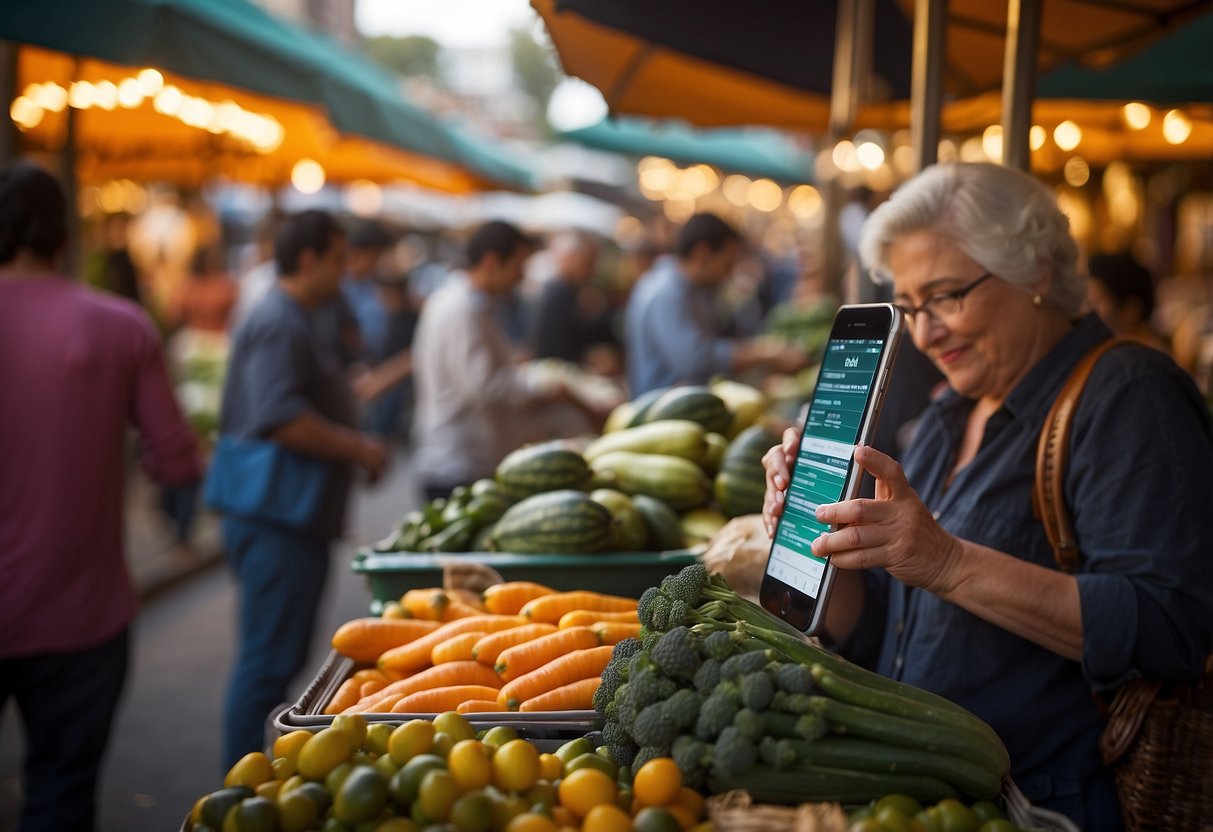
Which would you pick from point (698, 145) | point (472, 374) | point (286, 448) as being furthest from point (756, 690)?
point (698, 145)

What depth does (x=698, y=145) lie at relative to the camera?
14250mm

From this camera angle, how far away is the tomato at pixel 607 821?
1.69 m

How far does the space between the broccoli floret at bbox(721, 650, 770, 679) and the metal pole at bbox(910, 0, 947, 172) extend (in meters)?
2.35

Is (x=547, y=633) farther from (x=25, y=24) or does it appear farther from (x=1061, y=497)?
(x=25, y=24)

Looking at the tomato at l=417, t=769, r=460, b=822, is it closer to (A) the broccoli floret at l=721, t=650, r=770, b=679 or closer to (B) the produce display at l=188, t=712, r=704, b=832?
(B) the produce display at l=188, t=712, r=704, b=832

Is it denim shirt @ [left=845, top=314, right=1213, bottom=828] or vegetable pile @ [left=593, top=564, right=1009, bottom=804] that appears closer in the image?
vegetable pile @ [left=593, top=564, right=1009, bottom=804]

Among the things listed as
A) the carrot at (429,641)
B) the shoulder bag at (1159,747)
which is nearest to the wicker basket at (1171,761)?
the shoulder bag at (1159,747)

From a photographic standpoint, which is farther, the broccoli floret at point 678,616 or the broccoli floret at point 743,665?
the broccoli floret at point 678,616

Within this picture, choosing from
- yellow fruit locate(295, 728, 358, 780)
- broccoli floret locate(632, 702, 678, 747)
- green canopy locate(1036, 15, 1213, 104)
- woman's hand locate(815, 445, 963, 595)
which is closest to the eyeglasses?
woman's hand locate(815, 445, 963, 595)

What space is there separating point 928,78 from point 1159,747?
2.12 meters

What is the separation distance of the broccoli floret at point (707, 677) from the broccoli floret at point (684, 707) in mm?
16

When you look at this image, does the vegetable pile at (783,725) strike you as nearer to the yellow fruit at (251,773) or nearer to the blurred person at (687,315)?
the yellow fruit at (251,773)

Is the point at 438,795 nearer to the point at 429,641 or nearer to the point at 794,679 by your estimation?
the point at 794,679

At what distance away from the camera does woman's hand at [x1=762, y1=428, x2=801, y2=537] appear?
92.7 inches
